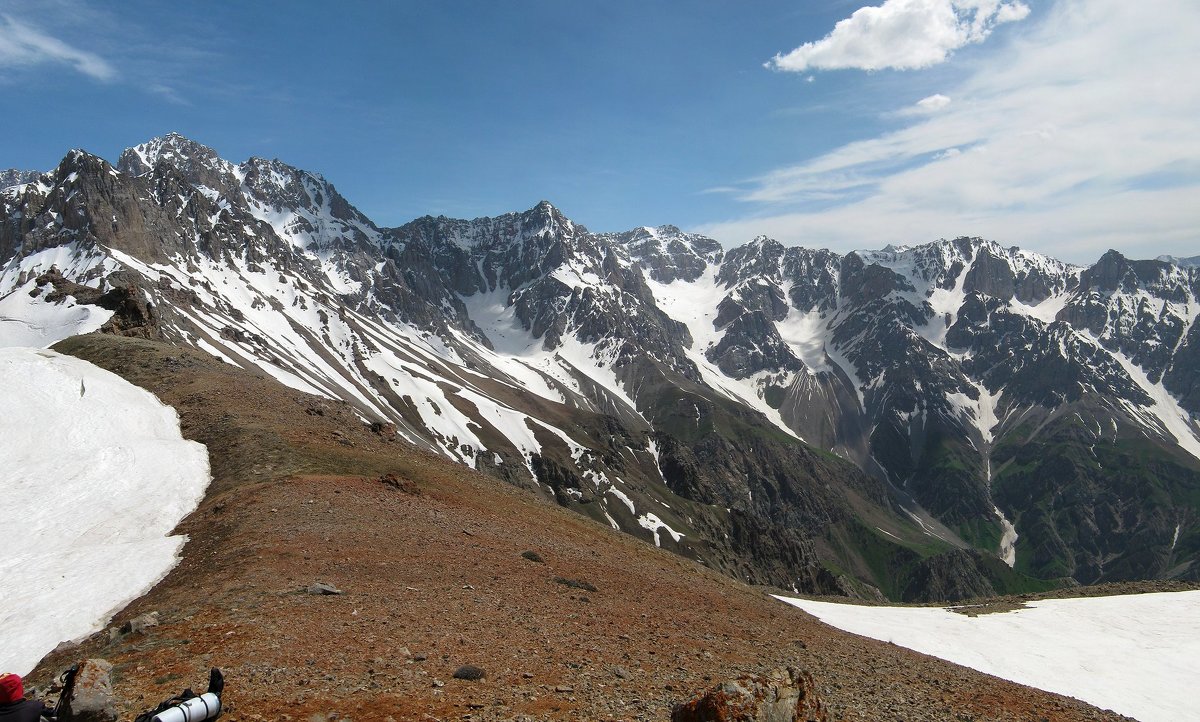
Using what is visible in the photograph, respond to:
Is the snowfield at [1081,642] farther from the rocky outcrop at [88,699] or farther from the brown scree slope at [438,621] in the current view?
the rocky outcrop at [88,699]

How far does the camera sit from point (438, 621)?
17766mm

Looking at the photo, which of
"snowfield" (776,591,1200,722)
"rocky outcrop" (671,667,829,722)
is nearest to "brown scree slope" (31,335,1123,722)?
"rocky outcrop" (671,667,829,722)

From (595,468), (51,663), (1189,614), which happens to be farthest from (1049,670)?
(595,468)

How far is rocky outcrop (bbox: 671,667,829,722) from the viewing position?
10969 millimetres

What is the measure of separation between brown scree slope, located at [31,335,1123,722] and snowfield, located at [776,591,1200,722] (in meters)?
4.63

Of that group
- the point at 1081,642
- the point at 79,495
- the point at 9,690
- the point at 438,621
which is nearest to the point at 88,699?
the point at 9,690

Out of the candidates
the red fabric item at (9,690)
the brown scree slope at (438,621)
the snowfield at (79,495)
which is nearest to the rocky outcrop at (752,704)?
the brown scree slope at (438,621)

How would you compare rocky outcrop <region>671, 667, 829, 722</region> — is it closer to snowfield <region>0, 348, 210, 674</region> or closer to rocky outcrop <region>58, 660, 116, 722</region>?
rocky outcrop <region>58, 660, 116, 722</region>

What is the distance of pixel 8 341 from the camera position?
6962cm

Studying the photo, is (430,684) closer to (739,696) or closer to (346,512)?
(739,696)

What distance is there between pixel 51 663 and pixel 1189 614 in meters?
46.8

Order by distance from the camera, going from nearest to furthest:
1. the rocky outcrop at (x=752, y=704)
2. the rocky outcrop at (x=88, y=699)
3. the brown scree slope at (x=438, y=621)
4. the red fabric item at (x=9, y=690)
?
1. the red fabric item at (x=9, y=690)
2. the rocky outcrop at (x=88, y=699)
3. the rocky outcrop at (x=752, y=704)
4. the brown scree slope at (x=438, y=621)

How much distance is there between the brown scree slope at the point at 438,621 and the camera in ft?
44.1

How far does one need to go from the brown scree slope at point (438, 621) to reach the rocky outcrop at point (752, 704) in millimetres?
2245
